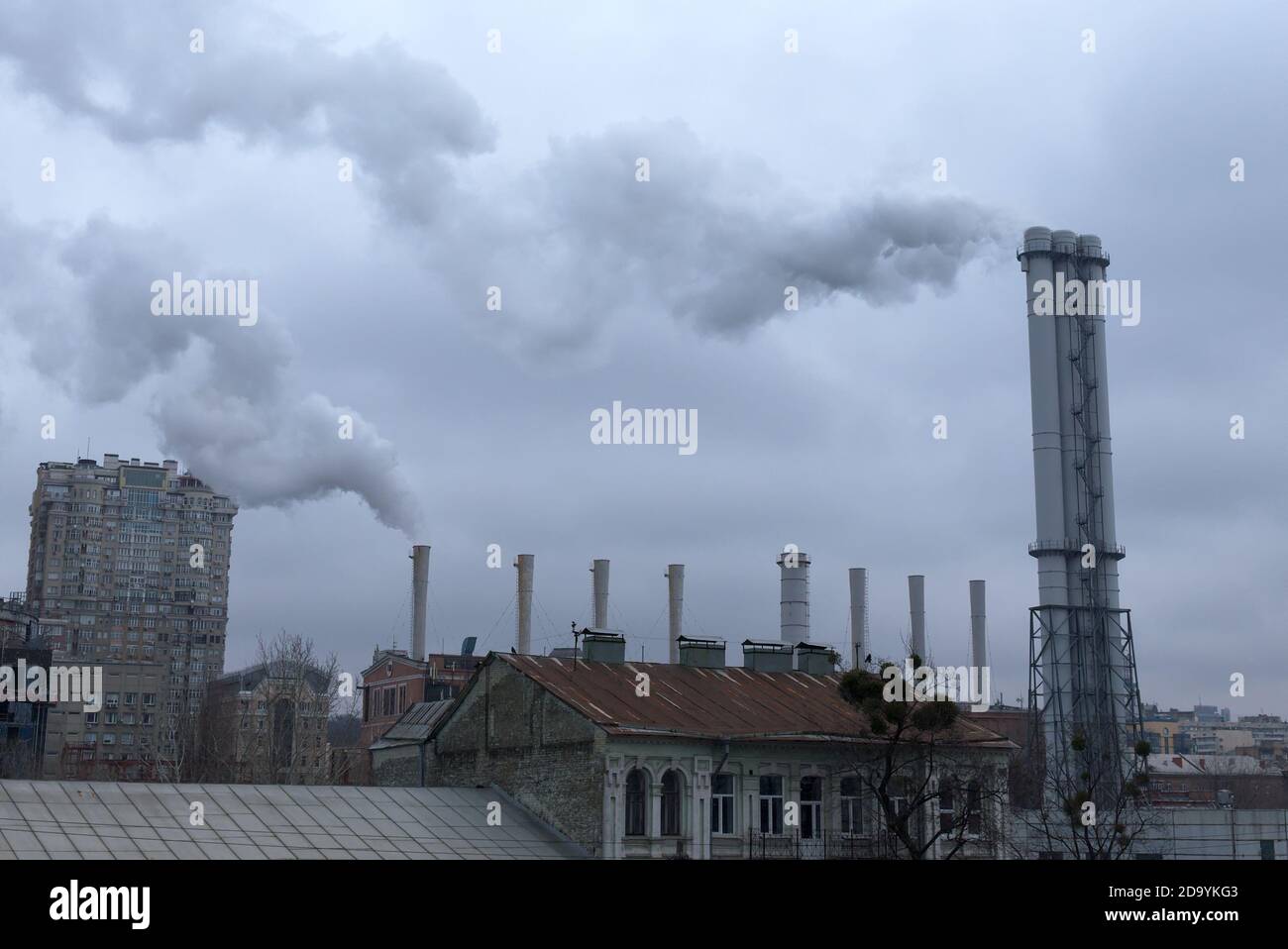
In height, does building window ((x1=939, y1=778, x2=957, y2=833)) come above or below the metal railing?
above

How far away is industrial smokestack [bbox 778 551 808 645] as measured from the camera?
74.1m

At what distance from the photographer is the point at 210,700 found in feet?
335

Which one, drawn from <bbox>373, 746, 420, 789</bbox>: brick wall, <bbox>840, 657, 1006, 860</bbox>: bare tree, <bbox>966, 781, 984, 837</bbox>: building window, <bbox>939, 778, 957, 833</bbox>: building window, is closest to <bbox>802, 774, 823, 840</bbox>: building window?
<bbox>840, 657, 1006, 860</bbox>: bare tree

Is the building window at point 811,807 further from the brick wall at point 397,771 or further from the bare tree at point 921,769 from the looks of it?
the brick wall at point 397,771

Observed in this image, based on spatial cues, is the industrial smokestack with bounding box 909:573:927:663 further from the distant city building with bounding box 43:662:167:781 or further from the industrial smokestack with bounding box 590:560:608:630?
the distant city building with bounding box 43:662:167:781

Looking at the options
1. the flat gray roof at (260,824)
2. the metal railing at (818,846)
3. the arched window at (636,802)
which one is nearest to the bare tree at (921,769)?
the metal railing at (818,846)

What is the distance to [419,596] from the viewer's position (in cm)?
9162

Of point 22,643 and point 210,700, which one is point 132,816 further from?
point 22,643

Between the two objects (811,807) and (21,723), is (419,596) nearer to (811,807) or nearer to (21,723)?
(21,723)

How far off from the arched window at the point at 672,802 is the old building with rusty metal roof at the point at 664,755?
0.04m

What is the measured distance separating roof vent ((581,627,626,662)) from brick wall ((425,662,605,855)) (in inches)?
135

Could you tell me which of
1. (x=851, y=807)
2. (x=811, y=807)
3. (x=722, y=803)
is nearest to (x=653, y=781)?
(x=722, y=803)

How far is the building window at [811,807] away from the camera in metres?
36.8
